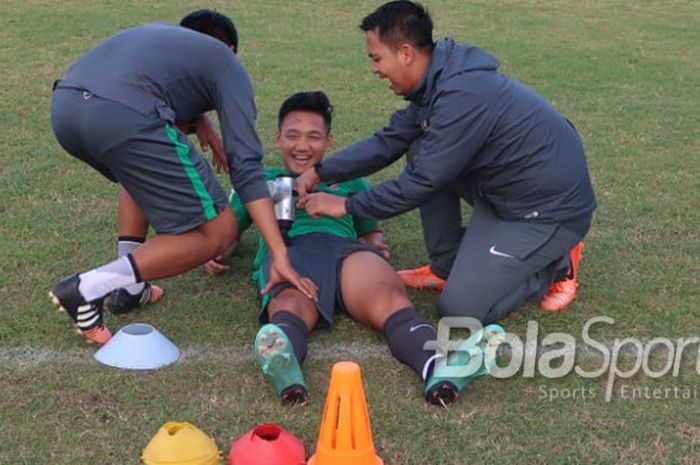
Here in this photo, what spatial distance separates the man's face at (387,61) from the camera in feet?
13.3

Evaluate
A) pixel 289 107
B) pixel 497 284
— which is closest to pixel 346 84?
pixel 289 107

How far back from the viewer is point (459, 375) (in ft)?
11.5

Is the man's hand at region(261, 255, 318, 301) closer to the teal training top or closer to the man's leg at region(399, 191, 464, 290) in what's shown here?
the teal training top

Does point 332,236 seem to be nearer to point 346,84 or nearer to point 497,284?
point 497,284

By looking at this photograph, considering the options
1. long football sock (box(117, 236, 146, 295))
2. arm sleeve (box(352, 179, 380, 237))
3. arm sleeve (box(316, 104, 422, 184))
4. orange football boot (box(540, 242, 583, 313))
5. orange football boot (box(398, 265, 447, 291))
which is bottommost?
orange football boot (box(398, 265, 447, 291))

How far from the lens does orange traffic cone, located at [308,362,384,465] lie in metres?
2.93

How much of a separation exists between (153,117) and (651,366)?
2288mm

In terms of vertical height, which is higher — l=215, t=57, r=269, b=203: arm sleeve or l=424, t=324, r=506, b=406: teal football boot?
l=215, t=57, r=269, b=203: arm sleeve

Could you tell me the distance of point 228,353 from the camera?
13.0 feet

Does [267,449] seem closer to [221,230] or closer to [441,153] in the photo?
[221,230]

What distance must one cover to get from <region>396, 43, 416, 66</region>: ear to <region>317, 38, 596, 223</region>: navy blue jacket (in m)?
0.10

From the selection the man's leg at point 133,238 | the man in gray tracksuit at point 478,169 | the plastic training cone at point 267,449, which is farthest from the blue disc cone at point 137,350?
the man in gray tracksuit at point 478,169

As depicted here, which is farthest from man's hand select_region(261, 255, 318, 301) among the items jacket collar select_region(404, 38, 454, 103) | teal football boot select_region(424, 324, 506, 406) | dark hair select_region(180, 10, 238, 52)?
dark hair select_region(180, 10, 238, 52)

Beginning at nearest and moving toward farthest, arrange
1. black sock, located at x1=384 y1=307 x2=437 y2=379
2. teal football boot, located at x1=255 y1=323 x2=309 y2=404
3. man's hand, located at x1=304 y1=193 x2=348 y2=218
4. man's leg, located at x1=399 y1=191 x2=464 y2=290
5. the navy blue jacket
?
teal football boot, located at x1=255 y1=323 x2=309 y2=404 → black sock, located at x1=384 y1=307 x2=437 y2=379 → the navy blue jacket → man's hand, located at x1=304 y1=193 x2=348 y2=218 → man's leg, located at x1=399 y1=191 x2=464 y2=290
